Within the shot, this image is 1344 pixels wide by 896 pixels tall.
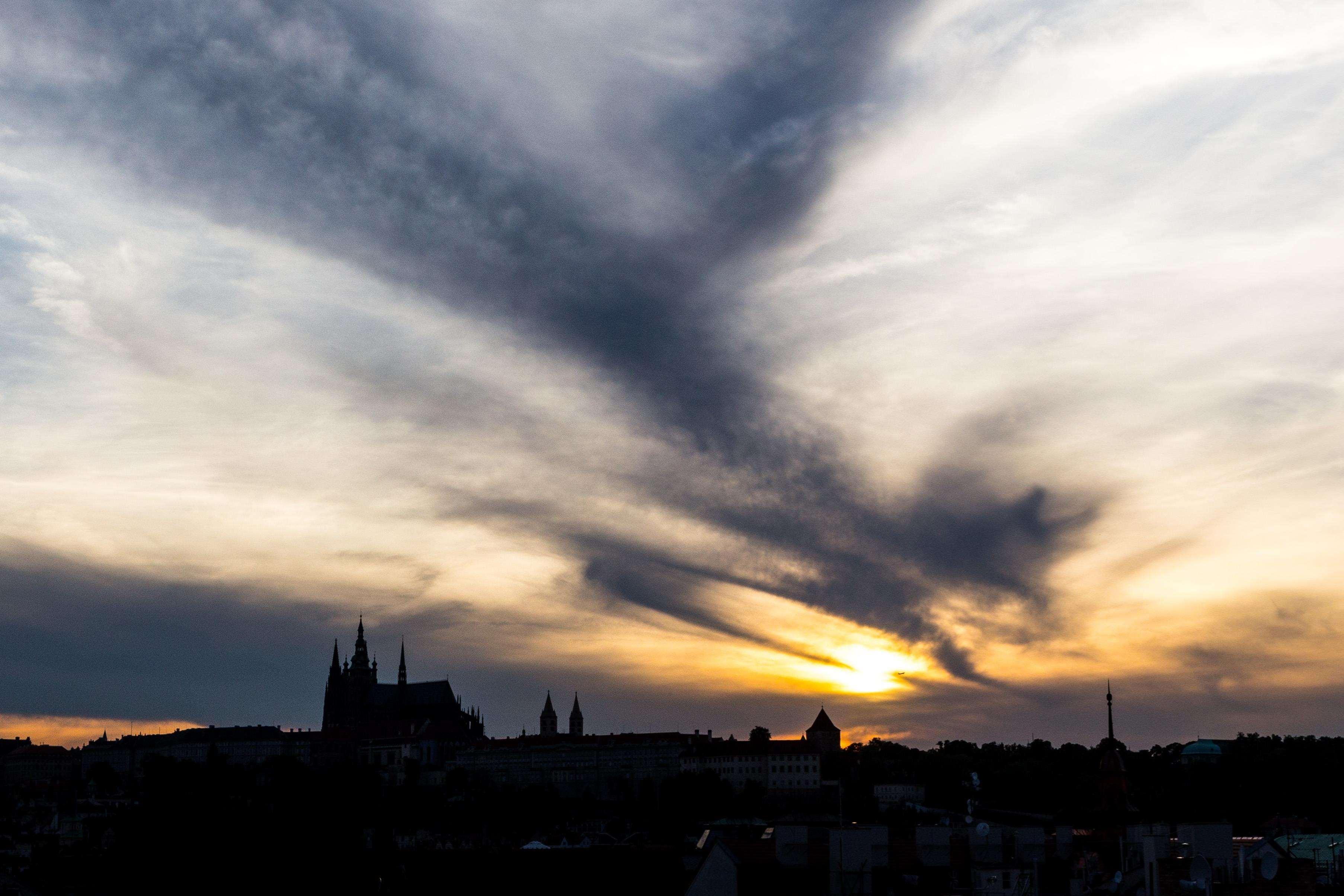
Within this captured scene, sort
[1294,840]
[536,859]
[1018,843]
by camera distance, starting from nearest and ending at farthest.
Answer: [1018,843], [1294,840], [536,859]

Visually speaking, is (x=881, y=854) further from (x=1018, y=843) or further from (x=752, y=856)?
(x=1018, y=843)

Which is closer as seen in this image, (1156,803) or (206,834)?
(206,834)

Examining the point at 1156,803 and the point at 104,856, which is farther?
the point at 1156,803

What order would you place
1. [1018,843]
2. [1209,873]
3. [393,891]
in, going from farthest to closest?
[393,891]
[1018,843]
[1209,873]

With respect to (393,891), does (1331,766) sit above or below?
above

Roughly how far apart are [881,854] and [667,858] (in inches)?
1894

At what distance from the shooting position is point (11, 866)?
192m

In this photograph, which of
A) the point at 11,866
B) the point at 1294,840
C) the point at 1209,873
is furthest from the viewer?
the point at 11,866

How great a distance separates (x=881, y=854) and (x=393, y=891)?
54.8m

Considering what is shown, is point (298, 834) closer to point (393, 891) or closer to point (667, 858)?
point (393, 891)

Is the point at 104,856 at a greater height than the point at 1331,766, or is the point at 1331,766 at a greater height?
the point at 1331,766

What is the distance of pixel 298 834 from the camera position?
382ft

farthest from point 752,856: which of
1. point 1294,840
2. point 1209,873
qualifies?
point 1294,840

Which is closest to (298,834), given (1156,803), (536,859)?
(536,859)
